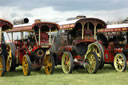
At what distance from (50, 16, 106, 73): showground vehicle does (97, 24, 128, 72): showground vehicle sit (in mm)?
952

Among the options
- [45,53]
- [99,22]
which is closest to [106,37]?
[99,22]

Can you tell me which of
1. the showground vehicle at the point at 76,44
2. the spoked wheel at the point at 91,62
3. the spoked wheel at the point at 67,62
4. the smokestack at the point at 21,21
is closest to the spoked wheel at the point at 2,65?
the showground vehicle at the point at 76,44

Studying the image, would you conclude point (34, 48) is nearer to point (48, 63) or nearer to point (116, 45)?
point (48, 63)

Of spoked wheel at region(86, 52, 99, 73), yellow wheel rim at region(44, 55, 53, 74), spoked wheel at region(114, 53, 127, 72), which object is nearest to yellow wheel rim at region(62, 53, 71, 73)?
yellow wheel rim at region(44, 55, 53, 74)

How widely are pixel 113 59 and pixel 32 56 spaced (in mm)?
3917

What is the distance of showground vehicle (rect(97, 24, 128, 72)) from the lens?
38.4 ft

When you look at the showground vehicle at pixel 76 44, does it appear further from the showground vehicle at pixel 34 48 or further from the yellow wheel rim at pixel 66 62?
the showground vehicle at pixel 34 48

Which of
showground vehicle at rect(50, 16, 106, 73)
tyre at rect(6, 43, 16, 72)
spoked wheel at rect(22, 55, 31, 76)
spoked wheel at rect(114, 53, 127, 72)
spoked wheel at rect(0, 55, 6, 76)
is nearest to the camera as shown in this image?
spoked wheel at rect(0, 55, 6, 76)

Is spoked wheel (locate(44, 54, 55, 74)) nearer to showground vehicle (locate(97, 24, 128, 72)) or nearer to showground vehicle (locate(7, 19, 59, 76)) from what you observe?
showground vehicle (locate(7, 19, 59, 76))

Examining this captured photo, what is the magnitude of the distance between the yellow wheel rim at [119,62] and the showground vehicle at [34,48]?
3.03 metres

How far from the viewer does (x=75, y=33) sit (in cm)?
1188

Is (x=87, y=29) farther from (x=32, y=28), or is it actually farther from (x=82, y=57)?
(x=32, y=28)

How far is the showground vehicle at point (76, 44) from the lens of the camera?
1071 centimetres

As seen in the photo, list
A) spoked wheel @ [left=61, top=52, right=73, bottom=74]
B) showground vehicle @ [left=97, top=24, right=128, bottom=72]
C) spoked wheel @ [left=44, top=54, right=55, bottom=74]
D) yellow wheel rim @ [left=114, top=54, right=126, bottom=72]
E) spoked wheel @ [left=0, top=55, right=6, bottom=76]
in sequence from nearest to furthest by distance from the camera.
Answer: spoked wheel @ [left=0, top=55, right=6, bottom=76], spoked wheel @ [left=44, top=54, right=55, bottom=74], spoked wheel @ [left=61, top=52, right=73, bottom=74], yellow wheel rim @ [left=114, top=54, right=126, bottom=72], showground vehicle @ [left=97, top=24, right=128, bottom=72]
